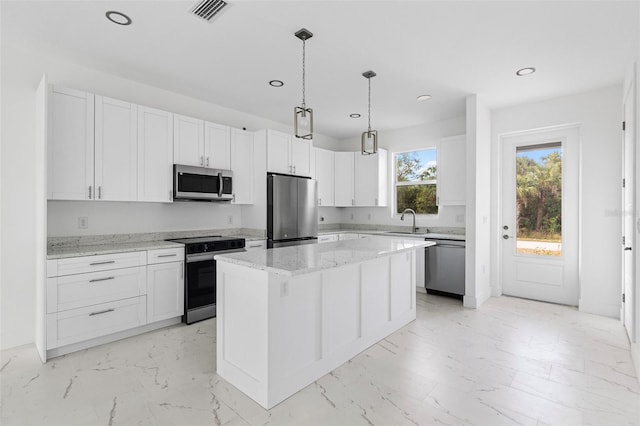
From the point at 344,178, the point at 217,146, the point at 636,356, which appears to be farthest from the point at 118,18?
the point at 636,356

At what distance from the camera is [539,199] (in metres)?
4.43

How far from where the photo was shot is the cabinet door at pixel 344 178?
5887mm

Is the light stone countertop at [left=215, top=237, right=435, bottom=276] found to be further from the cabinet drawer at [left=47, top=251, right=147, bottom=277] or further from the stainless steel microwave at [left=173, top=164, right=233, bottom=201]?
the stainless steel microwave at [left=173, top=164, right=233, bottom=201]

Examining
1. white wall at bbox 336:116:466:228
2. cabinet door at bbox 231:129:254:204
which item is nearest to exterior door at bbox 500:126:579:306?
white wall at bbox 336:116:466:228

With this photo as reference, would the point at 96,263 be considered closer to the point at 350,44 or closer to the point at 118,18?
the point at 118,18

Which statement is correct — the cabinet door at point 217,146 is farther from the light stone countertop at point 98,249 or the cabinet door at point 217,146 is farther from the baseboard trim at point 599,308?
the baseboard trim at point 599,308

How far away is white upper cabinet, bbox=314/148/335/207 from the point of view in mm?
5492

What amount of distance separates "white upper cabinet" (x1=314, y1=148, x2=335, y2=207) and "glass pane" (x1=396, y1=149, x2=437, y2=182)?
4.03 ft

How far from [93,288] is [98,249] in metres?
0.37

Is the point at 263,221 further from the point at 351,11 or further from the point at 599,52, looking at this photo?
the point at 599,52

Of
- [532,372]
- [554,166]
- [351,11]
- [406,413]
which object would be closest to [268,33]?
[351,11]

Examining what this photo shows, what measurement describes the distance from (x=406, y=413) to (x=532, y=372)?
4.00 ft

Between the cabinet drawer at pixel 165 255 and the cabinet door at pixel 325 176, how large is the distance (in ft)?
8.56

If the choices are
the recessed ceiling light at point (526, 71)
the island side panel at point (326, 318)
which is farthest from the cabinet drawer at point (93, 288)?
the recessed ceiling light at point (526, 71)
